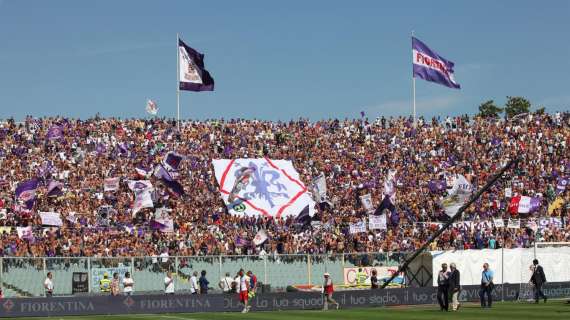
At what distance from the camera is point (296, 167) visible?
218 ft

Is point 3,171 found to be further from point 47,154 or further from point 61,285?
point 61,285

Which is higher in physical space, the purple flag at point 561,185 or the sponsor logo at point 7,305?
the purple flag at point 561,185

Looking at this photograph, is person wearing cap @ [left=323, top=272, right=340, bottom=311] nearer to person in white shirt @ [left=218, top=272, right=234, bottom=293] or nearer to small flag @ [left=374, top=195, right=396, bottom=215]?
person in white shirt @ [left=218, top=272, right=234, bottom=293]

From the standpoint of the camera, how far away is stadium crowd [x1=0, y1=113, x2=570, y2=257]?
52656 millimetres

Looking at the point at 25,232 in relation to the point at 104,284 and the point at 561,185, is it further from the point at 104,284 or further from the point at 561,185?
the point at 561,185

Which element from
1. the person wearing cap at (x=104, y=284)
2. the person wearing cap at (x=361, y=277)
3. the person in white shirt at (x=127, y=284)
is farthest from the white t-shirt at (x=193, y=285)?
the person wearing cap at (x=361, y=277)

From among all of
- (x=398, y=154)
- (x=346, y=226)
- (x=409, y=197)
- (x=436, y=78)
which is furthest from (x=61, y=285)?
(x=436, y=78)

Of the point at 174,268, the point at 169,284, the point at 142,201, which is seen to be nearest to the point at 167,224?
the point at 142,201

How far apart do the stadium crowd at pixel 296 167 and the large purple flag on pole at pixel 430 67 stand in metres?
3.74

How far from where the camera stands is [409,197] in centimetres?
6200

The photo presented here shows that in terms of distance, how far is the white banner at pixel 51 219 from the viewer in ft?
170

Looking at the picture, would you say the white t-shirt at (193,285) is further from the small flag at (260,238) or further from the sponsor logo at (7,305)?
the small flag at (260,238)

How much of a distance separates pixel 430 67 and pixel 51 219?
109 ft

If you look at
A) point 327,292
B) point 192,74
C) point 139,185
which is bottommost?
point 327,292
